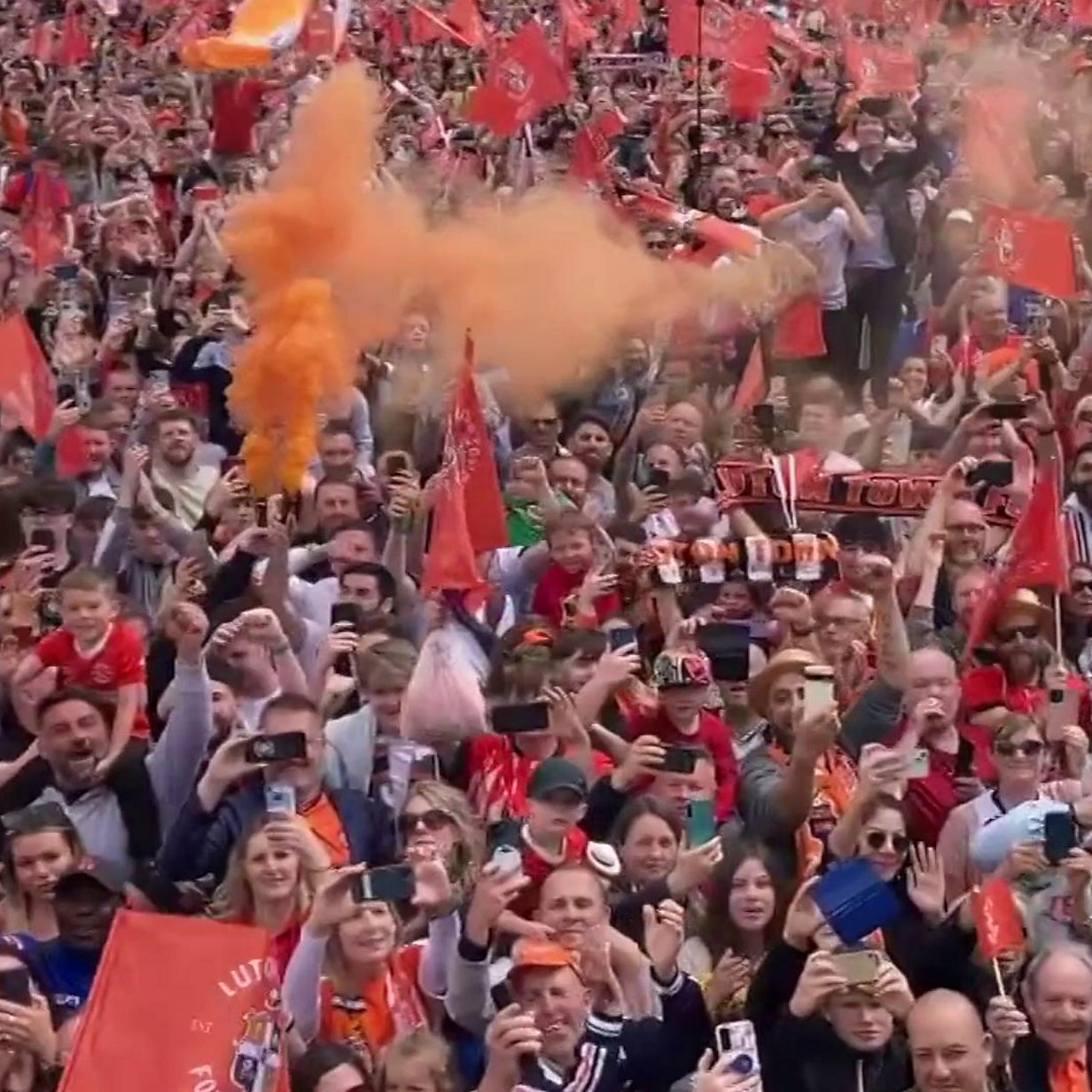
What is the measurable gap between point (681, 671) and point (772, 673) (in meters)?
0.31

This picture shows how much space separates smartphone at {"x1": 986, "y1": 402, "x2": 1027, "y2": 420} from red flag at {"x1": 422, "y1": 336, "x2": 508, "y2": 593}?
1939mm

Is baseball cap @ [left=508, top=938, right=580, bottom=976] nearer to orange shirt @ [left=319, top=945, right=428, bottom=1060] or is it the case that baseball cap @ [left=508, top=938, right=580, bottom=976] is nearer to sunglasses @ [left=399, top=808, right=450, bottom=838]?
orange shirt @ [left=319, top=945, right=428, bottom=1060]

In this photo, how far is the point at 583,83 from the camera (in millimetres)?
17812

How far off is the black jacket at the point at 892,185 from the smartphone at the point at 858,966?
775 cm

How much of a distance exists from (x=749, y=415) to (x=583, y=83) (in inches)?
326

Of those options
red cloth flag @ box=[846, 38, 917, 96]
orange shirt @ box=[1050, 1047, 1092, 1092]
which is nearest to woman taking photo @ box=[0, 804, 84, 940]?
orange shirt @ box=[1050, 1047, 1092, 1092]

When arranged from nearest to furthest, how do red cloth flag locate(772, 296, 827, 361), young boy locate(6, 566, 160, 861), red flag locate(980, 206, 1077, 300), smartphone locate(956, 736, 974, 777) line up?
young boy locate(6, 566, 160, 861)
smartphone locate(956, 736, 974, 777)
red flag locate(980, 206, 1077, 300)
red cloth flag locate(772, 296, 827, 361)

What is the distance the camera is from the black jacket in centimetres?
1249

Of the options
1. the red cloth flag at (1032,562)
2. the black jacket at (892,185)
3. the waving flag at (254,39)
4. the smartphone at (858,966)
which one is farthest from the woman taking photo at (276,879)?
the waving flag at (254,39)

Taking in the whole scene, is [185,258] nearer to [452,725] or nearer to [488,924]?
[452,725]

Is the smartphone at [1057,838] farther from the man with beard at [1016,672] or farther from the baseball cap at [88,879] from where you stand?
the baseball cap at [88,879]

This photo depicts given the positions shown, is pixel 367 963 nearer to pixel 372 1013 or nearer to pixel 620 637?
pixel 372 1013

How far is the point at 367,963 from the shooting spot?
5.15 m

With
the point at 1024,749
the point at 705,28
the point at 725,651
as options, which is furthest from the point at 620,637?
the point at 705,28
